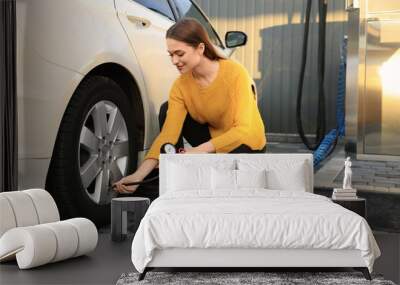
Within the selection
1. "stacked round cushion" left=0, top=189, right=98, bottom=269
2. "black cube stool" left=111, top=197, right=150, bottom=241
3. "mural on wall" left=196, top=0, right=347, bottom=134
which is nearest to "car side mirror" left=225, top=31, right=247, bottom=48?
"mural on wall" left=196, top=0, right=347, bottom=134

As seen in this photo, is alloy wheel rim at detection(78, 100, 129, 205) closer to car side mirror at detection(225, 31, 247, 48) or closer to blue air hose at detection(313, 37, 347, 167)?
car side mirror at detection(225, 31, 247, 48)

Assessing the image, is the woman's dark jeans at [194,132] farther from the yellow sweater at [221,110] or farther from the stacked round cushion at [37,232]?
the stacked round cushion at [37,232]

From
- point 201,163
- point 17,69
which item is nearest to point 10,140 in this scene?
point 17,69

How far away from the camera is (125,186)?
15.8ft

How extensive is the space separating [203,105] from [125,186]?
2.66 feet

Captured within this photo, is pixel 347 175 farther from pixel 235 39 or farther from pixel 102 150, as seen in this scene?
pixel 102 150

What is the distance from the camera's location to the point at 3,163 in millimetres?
4160

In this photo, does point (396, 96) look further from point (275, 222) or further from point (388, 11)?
point (275, 222)

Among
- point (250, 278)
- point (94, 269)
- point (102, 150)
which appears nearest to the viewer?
point (250, 278)

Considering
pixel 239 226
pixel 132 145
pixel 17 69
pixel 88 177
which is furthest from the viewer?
pixel 132 145

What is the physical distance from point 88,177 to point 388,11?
2479 mm

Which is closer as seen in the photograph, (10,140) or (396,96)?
(10,140)

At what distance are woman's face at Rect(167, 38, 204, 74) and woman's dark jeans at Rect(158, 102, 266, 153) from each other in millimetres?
320

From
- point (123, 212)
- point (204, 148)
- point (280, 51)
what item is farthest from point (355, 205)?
point (123, 212)
